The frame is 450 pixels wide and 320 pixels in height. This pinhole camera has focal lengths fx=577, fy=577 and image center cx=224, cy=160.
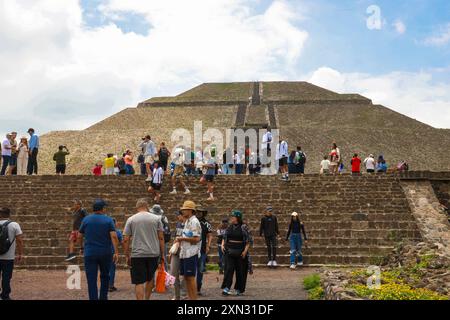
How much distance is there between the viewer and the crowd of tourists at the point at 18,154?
20.2m

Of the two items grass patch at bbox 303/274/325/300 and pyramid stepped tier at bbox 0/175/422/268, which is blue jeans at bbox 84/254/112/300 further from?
pyramid stepped tier at bbox 0/175/422/268

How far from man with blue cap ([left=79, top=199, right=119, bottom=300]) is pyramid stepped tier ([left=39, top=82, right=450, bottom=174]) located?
26.4 m

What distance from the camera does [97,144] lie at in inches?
1494

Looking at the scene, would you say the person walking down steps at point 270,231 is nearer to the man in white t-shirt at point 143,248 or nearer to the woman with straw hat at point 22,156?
the man in white t-shirt at point 143,248

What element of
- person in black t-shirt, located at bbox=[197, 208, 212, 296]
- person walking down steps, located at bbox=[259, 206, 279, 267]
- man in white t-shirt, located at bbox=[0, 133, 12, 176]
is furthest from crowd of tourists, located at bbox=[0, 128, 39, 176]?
person in black t-shirt, located at bbox=[197, 208, 212, 296]

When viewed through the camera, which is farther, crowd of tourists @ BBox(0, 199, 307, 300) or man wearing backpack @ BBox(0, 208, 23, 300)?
man wearing backpack @ BBox(0, 208, 23, 300)

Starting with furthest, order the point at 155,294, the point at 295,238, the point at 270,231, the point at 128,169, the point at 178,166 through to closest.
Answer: the point at 128,169 < the point at 178,166 < the point at 295,238 < the point at 270,231 < the point at 155,294

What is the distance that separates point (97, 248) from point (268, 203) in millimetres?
9920

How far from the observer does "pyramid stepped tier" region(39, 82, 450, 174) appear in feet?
120

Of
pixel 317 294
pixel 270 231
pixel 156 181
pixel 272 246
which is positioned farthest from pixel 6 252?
pixel 156 181

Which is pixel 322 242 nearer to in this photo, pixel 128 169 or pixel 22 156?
pixel 128 169

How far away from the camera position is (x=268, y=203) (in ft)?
55.9

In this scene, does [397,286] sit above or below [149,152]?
Result: below

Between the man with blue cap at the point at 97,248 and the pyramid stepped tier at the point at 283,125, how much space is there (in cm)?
2644
